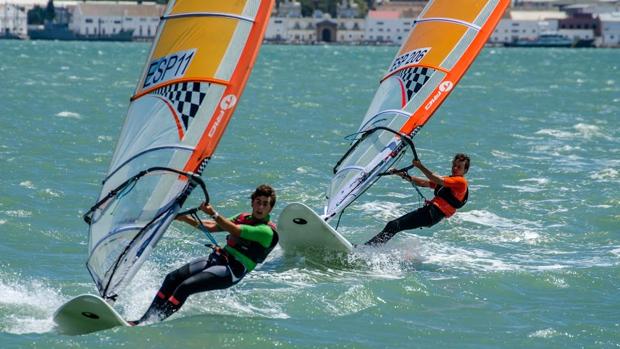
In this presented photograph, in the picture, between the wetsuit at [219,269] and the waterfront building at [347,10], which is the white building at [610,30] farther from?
the wetsuit at [219,269]

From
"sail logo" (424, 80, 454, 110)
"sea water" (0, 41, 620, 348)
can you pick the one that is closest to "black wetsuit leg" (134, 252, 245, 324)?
"sea water" (0, 41, 620, 348)

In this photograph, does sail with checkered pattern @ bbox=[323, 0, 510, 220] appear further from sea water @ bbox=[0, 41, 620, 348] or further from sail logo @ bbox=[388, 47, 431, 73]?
sea water @ bbox=[0, 41, 620, 348]

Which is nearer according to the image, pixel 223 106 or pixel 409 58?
pixel 223 106

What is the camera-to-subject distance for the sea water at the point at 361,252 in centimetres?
960

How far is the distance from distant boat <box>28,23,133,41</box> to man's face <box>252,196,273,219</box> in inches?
5945

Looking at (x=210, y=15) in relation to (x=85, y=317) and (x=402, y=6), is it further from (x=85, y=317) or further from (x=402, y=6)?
(x=402, y=6)

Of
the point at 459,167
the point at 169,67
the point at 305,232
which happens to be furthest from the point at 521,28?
the point at 169,67

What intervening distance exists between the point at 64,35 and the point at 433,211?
150223 mm

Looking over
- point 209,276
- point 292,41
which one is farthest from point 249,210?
point 292,41

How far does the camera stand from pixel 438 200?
40.2 feet

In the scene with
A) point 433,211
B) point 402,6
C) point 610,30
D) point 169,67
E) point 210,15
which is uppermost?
point 210,15

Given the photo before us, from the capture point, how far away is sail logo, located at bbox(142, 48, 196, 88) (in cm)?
938

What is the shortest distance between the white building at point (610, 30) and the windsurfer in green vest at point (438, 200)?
6072 inches

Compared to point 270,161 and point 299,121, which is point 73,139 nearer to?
point 270,161
